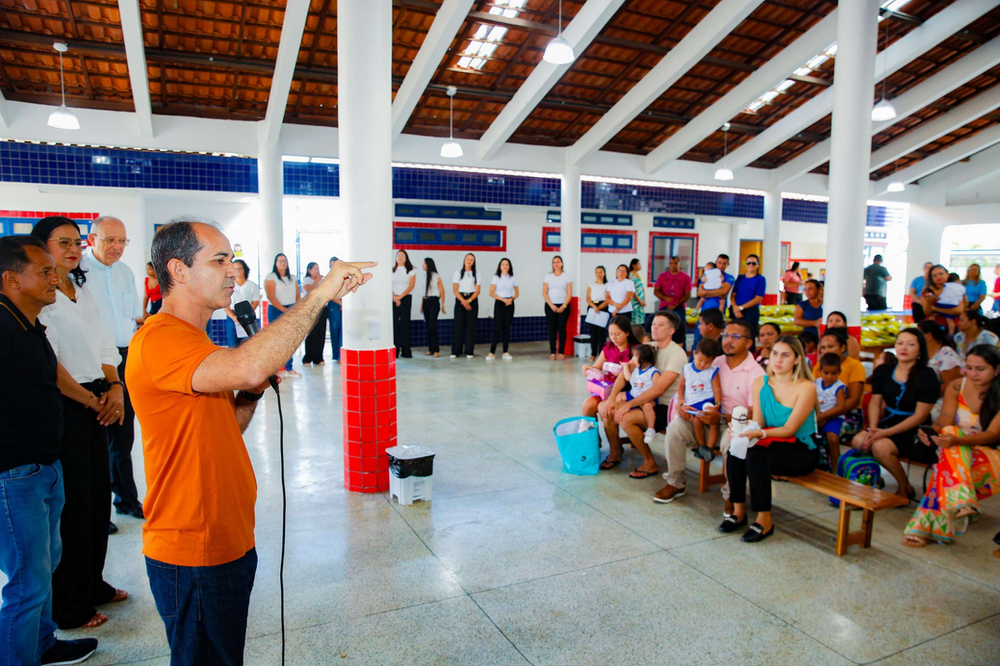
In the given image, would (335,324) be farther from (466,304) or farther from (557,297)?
(557,297)

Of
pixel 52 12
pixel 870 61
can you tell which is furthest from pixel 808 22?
pixel 52 12

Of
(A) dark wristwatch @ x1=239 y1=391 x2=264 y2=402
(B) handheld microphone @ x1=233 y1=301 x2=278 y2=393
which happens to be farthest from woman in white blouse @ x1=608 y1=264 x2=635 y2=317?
(A) dark wristwatch @ x1=239 y1=391 x2=264 y2=402

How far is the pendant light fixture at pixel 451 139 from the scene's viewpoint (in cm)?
864

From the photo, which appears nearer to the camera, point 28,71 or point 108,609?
point 108,609

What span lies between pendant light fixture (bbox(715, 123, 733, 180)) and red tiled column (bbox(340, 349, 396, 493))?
8.84m

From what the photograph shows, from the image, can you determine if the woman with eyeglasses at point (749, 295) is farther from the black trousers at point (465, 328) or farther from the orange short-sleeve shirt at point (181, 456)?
the orange short-sleeve shirt at point (181, 456)

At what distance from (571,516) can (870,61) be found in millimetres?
5882

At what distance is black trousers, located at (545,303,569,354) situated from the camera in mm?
10133

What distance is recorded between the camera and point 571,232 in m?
10.7

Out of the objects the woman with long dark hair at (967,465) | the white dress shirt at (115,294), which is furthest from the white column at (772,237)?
the white dress shirt at (115,294)

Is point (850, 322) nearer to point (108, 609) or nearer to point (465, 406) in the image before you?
point (465, 406)

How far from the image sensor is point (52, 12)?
6.75m

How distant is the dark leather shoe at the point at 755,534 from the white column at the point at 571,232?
724 centimetres

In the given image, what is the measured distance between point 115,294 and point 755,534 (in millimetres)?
3757
